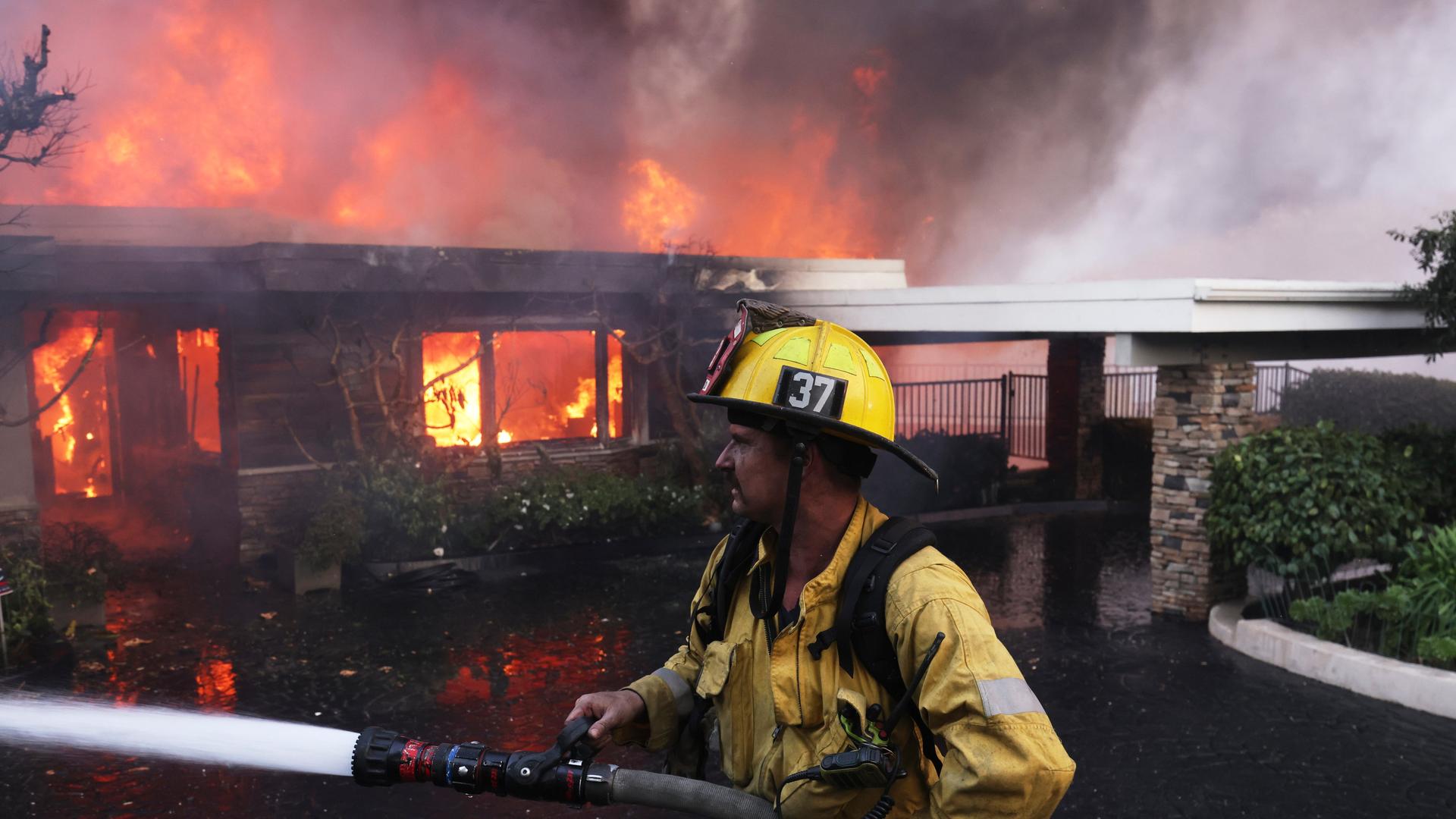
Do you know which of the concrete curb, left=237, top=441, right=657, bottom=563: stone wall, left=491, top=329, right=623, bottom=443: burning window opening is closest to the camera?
the concrete curb

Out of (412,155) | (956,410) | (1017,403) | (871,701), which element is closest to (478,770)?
(871,701)

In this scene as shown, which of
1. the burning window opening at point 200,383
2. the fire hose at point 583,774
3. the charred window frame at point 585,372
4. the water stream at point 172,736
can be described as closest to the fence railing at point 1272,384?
the charred window frame at point 585,372

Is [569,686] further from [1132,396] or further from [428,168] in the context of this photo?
[1132,396]

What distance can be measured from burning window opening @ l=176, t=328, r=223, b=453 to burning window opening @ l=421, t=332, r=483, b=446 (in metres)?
2.47

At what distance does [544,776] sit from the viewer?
7.61 ft

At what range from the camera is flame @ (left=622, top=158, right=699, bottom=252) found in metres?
22.4

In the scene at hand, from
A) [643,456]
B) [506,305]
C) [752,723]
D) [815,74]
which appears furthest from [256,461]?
[815,74]

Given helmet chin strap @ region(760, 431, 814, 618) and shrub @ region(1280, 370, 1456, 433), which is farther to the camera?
shrub @ region(1280, 370, 1456, 433)

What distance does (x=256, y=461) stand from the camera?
37.1 feet

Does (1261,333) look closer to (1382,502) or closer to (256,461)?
(1382,502)

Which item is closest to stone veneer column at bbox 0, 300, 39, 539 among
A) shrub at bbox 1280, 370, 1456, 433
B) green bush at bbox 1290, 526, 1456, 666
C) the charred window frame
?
the charred window frame

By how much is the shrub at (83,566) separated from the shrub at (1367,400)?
763 inches

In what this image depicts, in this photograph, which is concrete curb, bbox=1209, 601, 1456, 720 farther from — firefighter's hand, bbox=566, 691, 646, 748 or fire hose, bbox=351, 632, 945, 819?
firefighter's hand, bbox=566, 691, 646, 748

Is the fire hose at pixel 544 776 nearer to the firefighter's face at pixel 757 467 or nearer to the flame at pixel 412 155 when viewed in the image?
the firefighter's face at pixel 757 467
